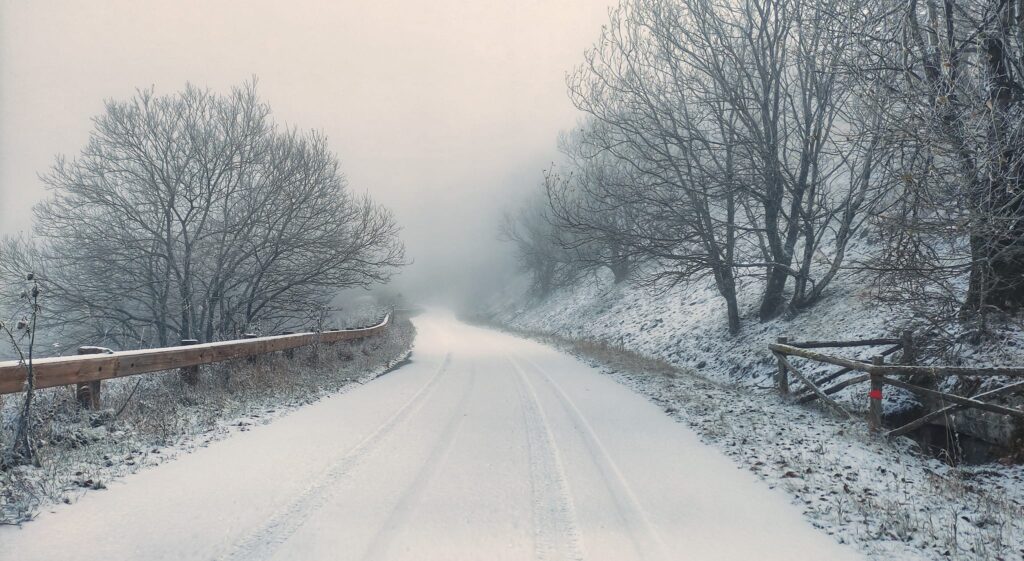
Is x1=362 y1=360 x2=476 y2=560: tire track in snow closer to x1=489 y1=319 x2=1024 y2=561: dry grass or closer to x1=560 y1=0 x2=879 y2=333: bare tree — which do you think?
x1=489 y1=319 x2=1024 y2=561: dry grass

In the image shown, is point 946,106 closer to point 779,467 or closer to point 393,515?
point 779,467

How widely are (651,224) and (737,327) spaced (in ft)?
14.6

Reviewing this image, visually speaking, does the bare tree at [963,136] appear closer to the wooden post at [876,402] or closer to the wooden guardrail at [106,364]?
the wooden post at [876,402]

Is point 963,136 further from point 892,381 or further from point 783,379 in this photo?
point 783,379

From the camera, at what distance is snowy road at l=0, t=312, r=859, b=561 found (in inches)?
140

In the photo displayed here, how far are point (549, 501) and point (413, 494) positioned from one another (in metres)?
1.20

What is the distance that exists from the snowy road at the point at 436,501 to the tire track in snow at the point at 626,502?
0.06 ft

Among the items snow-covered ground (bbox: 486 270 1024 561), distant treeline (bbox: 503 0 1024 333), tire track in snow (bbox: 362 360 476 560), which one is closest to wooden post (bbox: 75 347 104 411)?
tire track in snow (bbox: 362 360 476 560)

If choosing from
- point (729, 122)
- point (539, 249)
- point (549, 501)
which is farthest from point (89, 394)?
point (539, 249)

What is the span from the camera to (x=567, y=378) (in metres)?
12.4

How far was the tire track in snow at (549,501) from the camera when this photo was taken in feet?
11.9

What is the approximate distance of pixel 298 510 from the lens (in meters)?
4.10

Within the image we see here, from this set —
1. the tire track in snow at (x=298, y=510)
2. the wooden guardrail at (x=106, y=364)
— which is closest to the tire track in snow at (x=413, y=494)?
the tire track in snow at (x=298, y=510)

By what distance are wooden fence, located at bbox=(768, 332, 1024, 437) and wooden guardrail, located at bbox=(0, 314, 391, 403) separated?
9.51 meters
